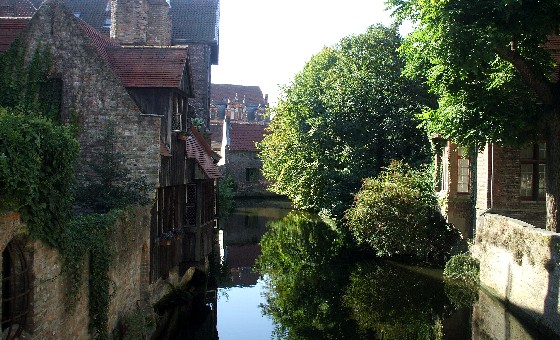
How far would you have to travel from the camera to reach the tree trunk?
14.1 metres

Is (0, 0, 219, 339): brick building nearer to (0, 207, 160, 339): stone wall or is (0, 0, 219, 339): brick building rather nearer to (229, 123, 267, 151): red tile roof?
(0, 207, 160, 339): stone wall

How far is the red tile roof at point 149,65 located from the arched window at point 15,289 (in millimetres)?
8083

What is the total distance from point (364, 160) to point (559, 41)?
10.6m

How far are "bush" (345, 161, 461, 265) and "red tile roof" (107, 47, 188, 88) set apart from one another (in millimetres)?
9051

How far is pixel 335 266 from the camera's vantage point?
74.5 feet

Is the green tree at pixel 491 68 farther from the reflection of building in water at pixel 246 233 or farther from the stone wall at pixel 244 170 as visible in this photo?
the stone wall at pixel 244 170

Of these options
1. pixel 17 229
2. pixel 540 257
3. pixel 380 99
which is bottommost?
pixel 540 257

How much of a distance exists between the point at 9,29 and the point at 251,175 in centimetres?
3861

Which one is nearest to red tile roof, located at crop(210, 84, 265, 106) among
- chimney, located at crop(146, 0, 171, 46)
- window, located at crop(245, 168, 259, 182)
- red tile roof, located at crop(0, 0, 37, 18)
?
window, located at crop(245, 168, 259, 182)

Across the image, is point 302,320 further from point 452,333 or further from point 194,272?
point 194,272

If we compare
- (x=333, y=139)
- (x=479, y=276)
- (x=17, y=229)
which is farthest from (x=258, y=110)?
(x=17, y=229)

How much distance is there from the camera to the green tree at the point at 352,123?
1075 inches

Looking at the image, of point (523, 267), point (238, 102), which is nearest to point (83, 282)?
point (523, 267)

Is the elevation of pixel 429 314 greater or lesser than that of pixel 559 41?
lesser
